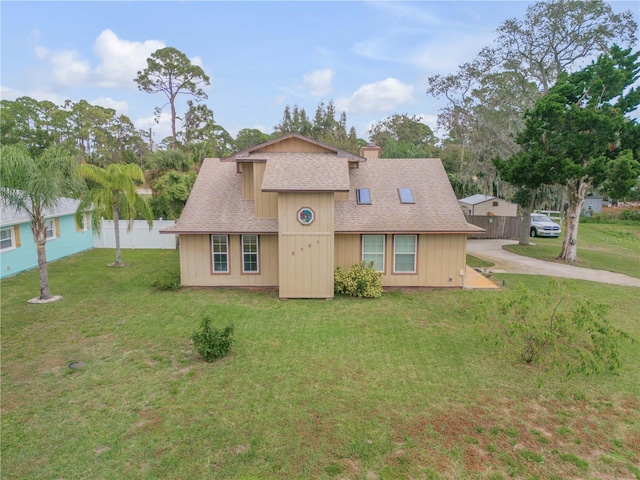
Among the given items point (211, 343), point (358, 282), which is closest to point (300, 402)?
point (211, 343)

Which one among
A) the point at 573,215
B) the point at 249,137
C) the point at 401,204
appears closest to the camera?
the point at 401,204

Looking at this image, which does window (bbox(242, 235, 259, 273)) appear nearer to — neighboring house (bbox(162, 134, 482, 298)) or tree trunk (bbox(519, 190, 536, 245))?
neighboring house (bbox(162, 134, 482, 298))

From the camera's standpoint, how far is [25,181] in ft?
34.0

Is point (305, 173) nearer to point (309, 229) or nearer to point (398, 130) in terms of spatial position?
Result: point (309, 229)

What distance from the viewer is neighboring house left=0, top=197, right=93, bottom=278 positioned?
14.2 m

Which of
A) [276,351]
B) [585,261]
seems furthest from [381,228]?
[585,261]

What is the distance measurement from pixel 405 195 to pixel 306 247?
4674 mm

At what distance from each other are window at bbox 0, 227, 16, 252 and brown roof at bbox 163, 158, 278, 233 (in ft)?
22.7

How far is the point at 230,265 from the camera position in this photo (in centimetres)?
1331

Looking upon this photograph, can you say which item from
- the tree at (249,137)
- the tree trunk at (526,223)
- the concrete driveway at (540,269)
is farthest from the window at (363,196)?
the tree at (249,137)

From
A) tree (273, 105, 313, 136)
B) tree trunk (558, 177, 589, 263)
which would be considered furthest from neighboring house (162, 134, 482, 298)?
tree (273, 105, 313, 136)

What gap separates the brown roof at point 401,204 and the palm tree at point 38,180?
27.7 ft

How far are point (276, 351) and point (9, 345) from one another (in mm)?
5997

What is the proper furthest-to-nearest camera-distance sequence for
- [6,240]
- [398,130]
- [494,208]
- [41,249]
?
[398,130] < [494,208] < [6,240] < [41,249]
